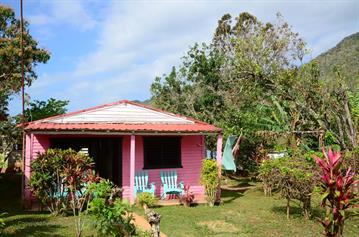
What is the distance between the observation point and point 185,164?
1553 centimetres

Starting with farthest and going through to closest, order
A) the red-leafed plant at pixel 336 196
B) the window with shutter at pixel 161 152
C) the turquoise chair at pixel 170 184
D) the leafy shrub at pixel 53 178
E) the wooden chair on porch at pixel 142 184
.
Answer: the window with shutter at pixel 161 152
the turquoise chair at pixel 170 184
the wooden chair on porch at pixel 142 184
the leafy shrub at pixel 53 178
the red-leafed plant at pixel 336 196

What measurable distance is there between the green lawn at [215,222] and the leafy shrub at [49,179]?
1.77 ft

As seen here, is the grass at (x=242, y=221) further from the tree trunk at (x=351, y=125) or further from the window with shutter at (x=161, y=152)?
the tree trunk at (x=351, y=125)

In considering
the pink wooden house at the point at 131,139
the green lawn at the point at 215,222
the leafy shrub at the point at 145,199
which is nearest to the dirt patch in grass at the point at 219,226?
the green lawn at the point at 215,222

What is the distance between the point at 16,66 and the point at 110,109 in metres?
11.0

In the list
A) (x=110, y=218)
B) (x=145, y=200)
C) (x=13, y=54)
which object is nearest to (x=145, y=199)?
(x=145, y=200)

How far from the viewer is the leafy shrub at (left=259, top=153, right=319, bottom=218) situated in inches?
407

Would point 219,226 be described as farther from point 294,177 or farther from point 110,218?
point 110,218

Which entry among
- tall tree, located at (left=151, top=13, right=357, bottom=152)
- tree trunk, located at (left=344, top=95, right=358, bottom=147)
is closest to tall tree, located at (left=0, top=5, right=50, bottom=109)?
tall tree, located at (left=151, top=13, right=357, bottom=152)

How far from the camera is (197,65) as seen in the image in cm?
2531

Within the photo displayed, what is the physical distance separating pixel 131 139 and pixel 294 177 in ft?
19.6

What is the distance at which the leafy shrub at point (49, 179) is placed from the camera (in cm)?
1163

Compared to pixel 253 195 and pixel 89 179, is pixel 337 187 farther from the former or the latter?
pixel 253 195

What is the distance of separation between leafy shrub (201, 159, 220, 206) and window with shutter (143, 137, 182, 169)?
194 cm
